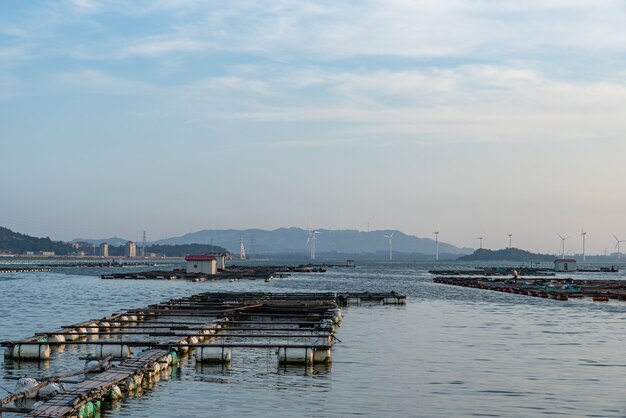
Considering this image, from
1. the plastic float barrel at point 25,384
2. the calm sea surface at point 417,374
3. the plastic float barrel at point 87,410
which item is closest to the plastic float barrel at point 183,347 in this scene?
the calm sea surface at point 417,374

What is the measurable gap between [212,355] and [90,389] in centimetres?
1133

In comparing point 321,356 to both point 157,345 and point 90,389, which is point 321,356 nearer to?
point 157,345

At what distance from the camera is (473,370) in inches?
1597

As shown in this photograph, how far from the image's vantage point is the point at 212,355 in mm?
41406

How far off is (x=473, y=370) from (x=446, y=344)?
430 inches

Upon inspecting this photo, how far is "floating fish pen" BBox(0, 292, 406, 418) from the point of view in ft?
100

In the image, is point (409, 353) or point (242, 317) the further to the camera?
point (242, 317)

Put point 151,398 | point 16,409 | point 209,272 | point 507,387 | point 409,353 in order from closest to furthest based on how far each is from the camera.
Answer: point 16,409
point 151,398
point 507,387
point 409,353
point 209,272

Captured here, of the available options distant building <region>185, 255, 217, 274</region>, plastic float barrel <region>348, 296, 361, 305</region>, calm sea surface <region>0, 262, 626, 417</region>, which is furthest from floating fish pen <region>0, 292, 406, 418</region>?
distant building <region>185, 255, 217, 274</region>

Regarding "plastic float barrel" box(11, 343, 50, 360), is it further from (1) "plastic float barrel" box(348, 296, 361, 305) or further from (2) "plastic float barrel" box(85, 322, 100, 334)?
(1) "plastic float barrel" box(348, 296, 361, 305)

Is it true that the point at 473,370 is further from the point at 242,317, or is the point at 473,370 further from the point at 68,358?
the point at 242,317

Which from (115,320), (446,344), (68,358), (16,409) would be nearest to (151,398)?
(16,409)

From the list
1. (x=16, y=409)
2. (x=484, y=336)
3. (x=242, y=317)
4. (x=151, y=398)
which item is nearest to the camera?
(x=16, y=409)

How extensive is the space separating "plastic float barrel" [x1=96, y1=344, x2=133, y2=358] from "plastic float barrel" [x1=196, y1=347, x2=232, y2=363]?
342cm
